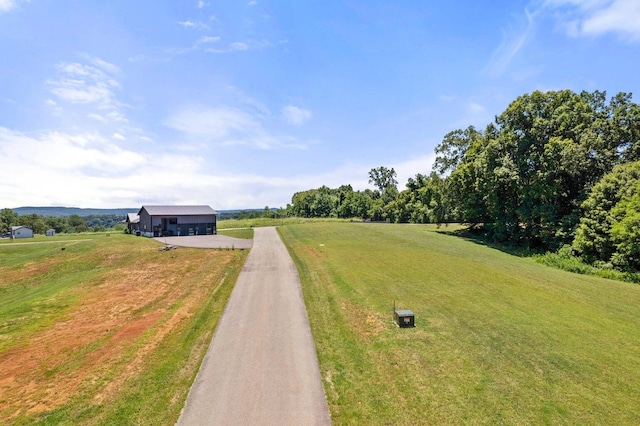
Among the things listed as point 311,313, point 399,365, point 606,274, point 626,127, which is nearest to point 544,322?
point 399,365

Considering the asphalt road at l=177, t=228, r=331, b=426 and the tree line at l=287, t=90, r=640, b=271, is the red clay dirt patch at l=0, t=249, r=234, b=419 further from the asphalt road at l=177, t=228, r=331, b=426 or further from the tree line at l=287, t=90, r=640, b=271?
the tree line at l=287, t=90, r=640, b=271

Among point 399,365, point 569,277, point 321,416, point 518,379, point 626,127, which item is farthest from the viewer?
point 626,127

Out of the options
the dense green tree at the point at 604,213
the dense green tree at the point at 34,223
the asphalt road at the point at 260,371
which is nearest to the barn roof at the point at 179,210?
the asphalt road at the point at 260,371

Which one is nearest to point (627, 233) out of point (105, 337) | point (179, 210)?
point (105, 337)

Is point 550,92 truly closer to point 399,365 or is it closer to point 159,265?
point 399,365

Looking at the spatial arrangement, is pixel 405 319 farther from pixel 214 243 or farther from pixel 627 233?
pixel 214 243

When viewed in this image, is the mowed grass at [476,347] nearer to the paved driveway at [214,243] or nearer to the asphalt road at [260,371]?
the asphalt road at [260,371]
